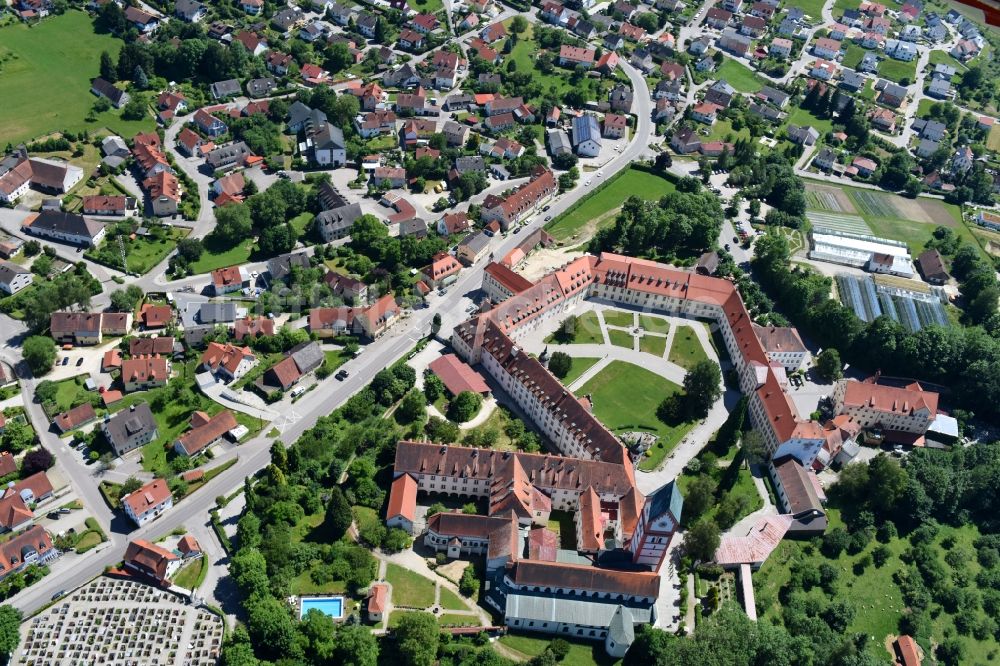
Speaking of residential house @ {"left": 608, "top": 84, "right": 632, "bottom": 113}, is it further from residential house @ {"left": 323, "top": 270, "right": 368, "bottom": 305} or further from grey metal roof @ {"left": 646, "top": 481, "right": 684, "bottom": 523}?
grey metal roof @ {"left": 646, "top": 481, "right": 684, "bottom": 523}

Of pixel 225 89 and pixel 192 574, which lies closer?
pixel 192 574

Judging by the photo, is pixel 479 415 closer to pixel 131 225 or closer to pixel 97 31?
pixel 131 225

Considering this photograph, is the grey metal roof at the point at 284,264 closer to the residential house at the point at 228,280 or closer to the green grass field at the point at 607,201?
the residential house at the point at 228,280

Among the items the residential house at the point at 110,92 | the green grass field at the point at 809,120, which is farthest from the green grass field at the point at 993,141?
the residential house at the point at 110,92

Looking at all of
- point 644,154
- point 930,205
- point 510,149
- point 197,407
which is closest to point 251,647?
point 197,407

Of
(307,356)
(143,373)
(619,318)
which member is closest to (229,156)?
(143,373)

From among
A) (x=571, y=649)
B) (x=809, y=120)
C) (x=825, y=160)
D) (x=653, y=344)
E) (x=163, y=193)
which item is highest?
(x=809, y=120)

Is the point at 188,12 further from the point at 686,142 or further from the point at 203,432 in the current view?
the point at 203,432
